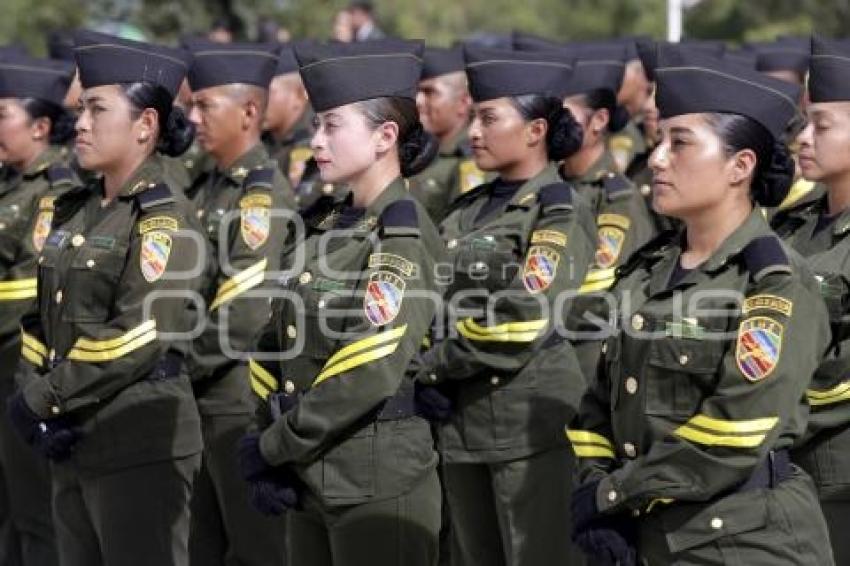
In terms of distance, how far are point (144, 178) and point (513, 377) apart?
55.2 inches

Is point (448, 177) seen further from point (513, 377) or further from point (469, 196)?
point (513, 377)

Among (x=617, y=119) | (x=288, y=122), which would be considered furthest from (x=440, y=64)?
(x=617, y=119)

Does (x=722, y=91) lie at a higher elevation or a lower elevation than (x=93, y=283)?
higher

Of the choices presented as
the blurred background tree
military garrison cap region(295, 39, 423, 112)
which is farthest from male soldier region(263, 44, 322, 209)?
the blurred background tree

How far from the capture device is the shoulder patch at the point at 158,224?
538 centimetres

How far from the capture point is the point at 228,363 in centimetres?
661

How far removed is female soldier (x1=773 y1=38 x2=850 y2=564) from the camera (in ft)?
16.5

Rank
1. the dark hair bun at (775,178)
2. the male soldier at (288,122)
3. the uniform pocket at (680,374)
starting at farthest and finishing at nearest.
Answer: the male soldier at (288,122), the dark hair bun at (775,178), the uniform pocket at (680,374)

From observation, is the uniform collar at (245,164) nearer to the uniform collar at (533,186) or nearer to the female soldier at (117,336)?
the female soldier at (117,336)

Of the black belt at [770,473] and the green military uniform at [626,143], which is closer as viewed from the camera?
the black belt at [770,473]

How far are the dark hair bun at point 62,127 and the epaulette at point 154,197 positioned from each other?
7.86ft

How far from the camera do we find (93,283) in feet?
17.6

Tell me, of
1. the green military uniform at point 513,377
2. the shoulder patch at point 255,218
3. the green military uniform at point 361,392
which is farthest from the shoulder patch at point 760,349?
the shoulder patch at point 255,218

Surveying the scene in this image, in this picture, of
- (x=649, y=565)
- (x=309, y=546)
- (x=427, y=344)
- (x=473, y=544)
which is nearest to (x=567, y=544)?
(x=473, y=544)
